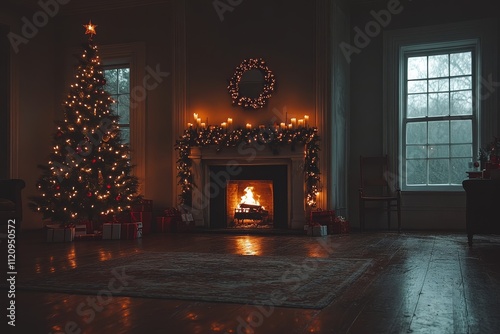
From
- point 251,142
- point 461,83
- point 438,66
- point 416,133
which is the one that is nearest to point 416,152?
point 416,133

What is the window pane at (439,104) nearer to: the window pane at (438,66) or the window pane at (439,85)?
the window pane at (439,85)

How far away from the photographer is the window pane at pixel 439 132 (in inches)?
299

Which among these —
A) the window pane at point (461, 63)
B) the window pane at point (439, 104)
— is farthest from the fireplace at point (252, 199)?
the window pane at point (461, 63)

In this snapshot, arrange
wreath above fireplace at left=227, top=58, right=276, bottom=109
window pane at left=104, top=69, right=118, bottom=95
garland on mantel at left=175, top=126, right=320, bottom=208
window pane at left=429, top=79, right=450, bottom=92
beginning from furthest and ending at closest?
window pane at left=104, top=69, right=118, bottom=95, window pane at left=429, top=79, right=450, bottom=92, wreath above fireplace at left=227, top=58, right=276, bottom=109, garland on mantel at left=175, top=126, right=320, bottom=208

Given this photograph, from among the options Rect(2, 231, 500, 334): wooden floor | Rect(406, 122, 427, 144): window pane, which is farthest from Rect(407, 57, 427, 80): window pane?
Rect(2, 231, 500, 334): wooden floor

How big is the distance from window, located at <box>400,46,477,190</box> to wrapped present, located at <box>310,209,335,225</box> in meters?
1.46

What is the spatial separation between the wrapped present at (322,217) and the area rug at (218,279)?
7.79 ft

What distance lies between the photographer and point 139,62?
27.1 ft

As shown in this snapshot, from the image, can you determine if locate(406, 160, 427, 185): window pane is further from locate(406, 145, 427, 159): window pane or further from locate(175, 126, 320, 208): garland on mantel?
locate(175, 126, 320, 208): garland on mantel

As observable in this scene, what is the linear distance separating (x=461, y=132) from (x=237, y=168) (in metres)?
3.21

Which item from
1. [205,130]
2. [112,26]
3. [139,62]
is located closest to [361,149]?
[205,130]

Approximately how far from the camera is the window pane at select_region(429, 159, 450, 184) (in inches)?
299

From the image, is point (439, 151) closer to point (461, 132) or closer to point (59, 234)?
point (461, 132)

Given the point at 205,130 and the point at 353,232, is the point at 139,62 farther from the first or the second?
the point at 353,232
